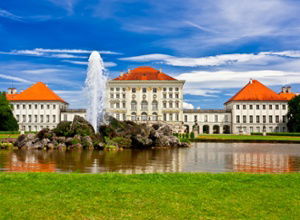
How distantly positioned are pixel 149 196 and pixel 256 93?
7660 centimetres

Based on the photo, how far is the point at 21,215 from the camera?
568 cm

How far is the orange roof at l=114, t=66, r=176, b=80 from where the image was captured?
77875 millimetres

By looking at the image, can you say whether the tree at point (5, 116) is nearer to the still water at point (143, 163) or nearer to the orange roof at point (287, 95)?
the still water at point (143, 163)

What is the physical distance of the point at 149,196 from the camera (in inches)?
269

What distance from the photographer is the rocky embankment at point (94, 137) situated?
76.0 ft

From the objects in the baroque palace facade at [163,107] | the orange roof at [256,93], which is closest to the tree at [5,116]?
the baroque palace facade at [163,107]

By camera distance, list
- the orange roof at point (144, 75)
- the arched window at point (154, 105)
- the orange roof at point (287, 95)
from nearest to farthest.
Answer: the orange roof at point (144, 75), the arched window at point (154, 105), the orange roof at point (287, 95)

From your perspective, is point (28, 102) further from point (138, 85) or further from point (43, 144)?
point (43, 144)

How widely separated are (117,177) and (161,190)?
175 centimetres

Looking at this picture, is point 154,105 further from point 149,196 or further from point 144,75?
point 149,196

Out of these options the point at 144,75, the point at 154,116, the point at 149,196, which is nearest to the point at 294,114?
the point at 154,116

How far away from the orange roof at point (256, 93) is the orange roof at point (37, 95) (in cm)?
4615

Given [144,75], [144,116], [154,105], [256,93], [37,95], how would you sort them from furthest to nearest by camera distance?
[37,95] < [144,75] < [154,105] < [256,93] < [144,116]

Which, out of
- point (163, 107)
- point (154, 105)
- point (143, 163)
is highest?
point (154, 105)
